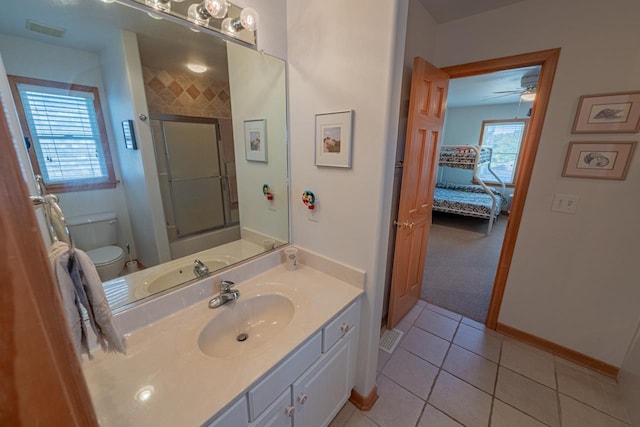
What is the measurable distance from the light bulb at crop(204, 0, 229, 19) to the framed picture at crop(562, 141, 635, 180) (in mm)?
2223

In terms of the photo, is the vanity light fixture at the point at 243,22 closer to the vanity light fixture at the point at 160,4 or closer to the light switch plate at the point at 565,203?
the vanity light fixture at the point at 160,4

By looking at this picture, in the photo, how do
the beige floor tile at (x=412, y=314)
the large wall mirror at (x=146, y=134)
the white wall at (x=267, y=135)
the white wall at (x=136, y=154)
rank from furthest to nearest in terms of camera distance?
the beige floor tile at (x=412, y=314) → the white wall at (x=267, y=135) → the white wall at (x=136, y=154) → the large wall mirror at (x=146, y=134)

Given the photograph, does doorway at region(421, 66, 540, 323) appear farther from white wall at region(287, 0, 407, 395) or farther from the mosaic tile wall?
the mosaic tile wall

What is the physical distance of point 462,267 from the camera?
10.6 ft

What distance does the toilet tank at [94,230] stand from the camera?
0.91 meters

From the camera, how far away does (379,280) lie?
136 centimetres

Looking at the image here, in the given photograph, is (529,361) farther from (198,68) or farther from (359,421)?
(198,68)

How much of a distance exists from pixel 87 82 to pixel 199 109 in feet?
1.43

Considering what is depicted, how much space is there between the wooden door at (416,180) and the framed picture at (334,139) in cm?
73

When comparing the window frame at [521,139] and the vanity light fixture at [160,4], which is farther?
the window frame at [521,139]

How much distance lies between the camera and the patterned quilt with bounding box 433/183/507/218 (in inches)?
180

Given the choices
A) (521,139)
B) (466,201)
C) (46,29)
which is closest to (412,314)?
(46,29)

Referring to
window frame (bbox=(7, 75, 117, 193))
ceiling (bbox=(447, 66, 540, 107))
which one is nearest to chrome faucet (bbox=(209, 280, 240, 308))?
window frame (bbox=(7, 75, 117, 193))

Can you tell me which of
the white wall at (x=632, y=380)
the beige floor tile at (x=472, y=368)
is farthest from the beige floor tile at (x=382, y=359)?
the white wall at (x=632, y=380)
